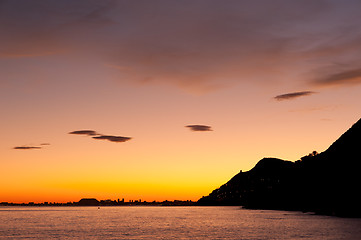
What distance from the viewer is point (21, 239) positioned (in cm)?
9562

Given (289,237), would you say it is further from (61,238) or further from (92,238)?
(61,238)

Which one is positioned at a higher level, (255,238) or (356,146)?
(356,146)

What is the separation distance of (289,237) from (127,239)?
125ft

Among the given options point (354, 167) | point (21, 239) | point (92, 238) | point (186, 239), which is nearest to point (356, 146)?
point (354, 167)

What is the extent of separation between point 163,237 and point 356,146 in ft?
440

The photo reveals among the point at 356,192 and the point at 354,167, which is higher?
the point at 354,167

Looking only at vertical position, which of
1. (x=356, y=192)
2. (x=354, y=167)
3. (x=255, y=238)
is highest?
(x=354, y=167)

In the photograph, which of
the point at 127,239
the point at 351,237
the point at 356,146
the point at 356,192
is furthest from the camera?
the point at 356,146

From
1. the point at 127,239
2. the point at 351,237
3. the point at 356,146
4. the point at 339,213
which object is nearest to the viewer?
the point at 351,237

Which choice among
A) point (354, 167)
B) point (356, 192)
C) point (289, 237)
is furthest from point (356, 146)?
point (289, 237)

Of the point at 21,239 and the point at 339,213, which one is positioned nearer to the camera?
the point at 21,239

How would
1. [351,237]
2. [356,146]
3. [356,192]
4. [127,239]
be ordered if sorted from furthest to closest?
[356,146], [356,192], [127,239], [351,237]

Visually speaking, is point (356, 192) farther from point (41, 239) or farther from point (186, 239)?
point (41, 239)

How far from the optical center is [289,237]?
97.2m
